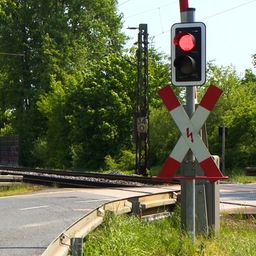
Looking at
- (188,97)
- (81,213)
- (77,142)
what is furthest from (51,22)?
(188,97)

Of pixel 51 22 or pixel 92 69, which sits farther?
pixel 51 22

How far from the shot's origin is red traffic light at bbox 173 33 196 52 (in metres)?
7.78

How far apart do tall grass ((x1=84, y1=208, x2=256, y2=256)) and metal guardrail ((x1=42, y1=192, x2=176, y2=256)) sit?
167 mm

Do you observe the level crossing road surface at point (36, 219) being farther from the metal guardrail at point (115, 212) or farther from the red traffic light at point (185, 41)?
the red traffic light at point (185, 41)

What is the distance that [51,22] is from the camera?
54.8 metres

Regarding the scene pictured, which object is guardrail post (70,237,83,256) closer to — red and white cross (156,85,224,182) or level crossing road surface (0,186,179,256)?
level crossing road surface (0,186,179,256)

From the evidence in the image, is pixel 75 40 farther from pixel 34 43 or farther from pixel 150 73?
pixel 150 73

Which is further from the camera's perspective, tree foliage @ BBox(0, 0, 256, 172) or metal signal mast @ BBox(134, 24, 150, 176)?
tree foliage @ BBox(0, 0, 256, 172)

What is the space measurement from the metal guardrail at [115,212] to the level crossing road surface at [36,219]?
0.72m

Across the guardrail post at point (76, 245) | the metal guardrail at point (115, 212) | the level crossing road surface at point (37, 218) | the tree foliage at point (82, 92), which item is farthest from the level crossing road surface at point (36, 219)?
the tree foliage at point (82, 92)

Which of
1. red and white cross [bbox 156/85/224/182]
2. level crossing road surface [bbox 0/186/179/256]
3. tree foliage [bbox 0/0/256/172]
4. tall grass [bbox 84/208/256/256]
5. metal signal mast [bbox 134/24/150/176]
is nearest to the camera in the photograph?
tall grass [bbox 84/208/256/256]

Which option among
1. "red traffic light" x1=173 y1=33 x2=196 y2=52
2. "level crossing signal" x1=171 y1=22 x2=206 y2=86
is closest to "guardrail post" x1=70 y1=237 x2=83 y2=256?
"level crossing signal" x1=171 y1=22 x2=206 y2=86

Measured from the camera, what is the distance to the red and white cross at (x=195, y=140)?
775 centimetres

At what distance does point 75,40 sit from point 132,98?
11424 millimetres
